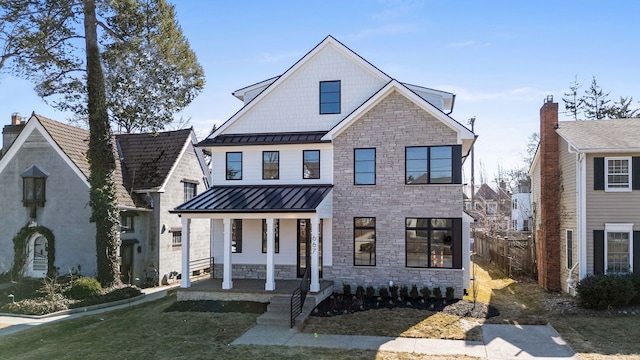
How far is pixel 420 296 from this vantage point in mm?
15844

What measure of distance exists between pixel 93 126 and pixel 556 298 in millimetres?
18859

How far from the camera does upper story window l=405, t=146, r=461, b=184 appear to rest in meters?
16.3

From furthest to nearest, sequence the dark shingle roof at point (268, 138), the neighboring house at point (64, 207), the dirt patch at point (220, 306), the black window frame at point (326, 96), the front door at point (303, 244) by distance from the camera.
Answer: the neighboring house at point (64, 207), the black window frame at point (326, 96), the dark shingle roof at point (268, 138), the front door at point (303, 244), the dirt patch at point (220, 306)

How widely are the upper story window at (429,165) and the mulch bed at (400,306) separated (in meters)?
4.18

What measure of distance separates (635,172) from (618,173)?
0.49 metres

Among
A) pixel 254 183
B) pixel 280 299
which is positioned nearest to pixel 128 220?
pixel 254 183

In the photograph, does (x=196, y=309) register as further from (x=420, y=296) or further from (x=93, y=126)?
(x=93, y=126)

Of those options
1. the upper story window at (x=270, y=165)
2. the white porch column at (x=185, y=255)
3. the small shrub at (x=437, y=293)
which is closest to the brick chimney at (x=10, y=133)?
the white porch column at (x=185, y=255)

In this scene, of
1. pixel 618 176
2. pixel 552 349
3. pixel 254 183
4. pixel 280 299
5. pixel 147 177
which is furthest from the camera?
pixel 147 177

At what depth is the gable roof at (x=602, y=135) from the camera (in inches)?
608

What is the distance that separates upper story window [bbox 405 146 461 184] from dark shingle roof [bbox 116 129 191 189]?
12.3 m

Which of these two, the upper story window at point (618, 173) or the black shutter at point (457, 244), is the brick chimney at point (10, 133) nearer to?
the black shutter at point (457, 244)

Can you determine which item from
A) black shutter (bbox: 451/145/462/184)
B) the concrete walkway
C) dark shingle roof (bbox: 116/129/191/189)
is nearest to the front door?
the concrete walkway

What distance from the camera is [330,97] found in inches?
724
